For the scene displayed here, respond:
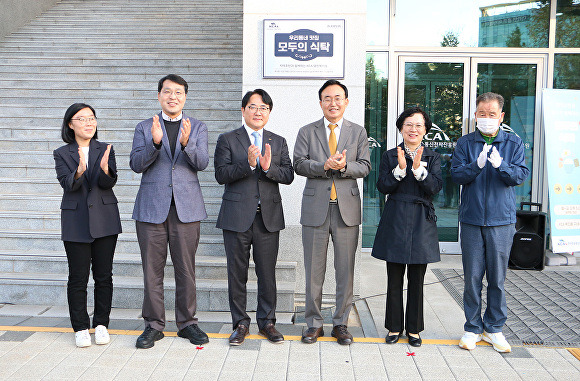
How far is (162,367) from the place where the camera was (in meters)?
3.51

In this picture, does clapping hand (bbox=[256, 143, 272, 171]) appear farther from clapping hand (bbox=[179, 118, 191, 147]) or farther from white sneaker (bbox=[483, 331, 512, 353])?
white sneaker (bbox=[483, 331, 512, 353])

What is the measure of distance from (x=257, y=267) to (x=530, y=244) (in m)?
4.12

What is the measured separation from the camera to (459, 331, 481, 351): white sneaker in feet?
12.7

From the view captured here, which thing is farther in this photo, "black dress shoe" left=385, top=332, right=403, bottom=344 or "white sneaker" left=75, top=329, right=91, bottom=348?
"black dress shoe" left=385, top=332, right=403, bottom=344

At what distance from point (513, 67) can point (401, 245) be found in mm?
4586

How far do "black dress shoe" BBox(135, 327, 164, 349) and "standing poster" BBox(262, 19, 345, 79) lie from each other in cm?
272

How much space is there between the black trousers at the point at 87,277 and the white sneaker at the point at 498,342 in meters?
3.07

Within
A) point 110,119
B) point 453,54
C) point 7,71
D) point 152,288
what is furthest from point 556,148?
point 7,71

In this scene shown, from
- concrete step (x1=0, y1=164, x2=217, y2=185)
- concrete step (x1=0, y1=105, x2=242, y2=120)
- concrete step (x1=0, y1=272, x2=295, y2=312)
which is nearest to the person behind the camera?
concrete step (x1=0, y1=272, x2=295, y2=312)

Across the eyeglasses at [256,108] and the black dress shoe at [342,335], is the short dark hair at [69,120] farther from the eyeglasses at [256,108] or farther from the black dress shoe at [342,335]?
the black dress shoe at [342,335]

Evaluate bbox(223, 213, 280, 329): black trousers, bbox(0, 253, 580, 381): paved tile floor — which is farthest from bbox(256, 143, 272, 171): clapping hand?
bbox(0, 253, 580, 381): paved tile floor

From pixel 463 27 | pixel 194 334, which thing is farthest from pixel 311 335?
pixel 463 27

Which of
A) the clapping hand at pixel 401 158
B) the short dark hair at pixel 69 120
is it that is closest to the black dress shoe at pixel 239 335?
the clapping hand at pixel 401 158

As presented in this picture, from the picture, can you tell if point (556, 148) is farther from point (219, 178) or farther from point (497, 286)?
point (219, 178)
